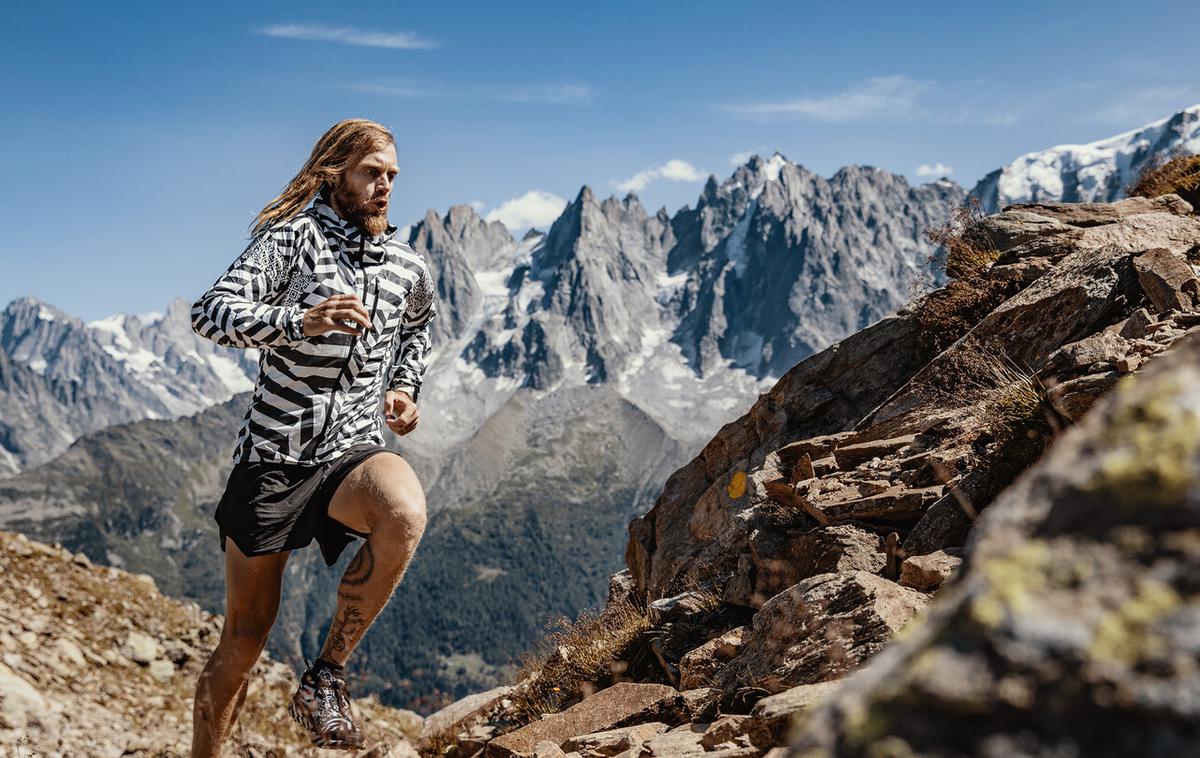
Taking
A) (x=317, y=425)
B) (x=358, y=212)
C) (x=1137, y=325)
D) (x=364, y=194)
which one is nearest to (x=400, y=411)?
(x=317, y=425)

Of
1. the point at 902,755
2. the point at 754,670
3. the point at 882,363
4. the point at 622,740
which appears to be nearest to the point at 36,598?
the point at 622,740

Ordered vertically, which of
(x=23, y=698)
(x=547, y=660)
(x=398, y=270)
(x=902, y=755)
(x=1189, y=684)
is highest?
(x=398, y=270)

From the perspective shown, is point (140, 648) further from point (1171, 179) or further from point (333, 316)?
point (1171, 179)

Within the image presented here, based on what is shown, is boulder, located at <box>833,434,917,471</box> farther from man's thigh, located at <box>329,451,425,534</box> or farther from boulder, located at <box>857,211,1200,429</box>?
man's thigh, located at <box>329,451,425,534</box>

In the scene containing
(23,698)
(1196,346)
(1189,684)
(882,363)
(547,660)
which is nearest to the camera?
(1189,684)

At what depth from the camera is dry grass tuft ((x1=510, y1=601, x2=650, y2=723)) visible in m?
8.98

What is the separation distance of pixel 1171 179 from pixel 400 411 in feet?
46.0

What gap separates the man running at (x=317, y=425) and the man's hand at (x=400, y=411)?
0.20m

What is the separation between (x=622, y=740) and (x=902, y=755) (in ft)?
16.3

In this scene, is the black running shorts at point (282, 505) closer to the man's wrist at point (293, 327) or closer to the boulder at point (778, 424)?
the man's wrist at point (293, 327)

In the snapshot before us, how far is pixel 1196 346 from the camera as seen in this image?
1575mm

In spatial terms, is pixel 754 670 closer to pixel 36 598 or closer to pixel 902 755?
pixel 902 755

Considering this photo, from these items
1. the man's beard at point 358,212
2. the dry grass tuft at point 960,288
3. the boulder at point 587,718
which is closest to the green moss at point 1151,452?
→ the man's beard at point 358,212

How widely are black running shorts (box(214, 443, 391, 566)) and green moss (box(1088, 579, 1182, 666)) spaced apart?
4.86 metres
